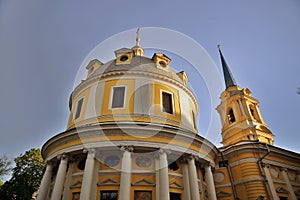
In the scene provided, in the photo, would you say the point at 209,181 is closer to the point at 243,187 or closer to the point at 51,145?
the point at 243,187

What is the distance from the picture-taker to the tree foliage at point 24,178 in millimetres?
23125

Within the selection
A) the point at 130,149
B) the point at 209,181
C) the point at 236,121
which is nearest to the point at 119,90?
the point at 130,149

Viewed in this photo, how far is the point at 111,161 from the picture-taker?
44.4 feet

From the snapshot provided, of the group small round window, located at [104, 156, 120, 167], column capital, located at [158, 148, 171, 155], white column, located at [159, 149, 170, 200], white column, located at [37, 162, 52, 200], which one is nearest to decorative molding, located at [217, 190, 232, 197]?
column capital, located at [158, 148, 171, 155]

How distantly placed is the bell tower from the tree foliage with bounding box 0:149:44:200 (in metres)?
23.8

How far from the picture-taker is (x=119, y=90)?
17.1 metres

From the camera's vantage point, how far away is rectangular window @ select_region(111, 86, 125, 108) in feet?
53.4

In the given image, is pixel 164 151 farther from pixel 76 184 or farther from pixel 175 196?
pixel 76 184

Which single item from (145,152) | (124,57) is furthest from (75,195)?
(124,57)

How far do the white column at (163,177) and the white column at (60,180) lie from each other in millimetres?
6022

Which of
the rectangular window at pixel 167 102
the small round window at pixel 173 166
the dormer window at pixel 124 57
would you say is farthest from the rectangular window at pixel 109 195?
the dormer window at pixel 124 57

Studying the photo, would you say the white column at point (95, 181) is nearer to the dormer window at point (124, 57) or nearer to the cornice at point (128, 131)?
the cornice at point (128, 131)

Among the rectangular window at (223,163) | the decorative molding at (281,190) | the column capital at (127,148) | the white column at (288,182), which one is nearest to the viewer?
the column capital at (127,148)

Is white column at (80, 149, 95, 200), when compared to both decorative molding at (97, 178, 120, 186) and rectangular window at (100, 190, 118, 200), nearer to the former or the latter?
decorative molding at (97, 178, 120, 186)
